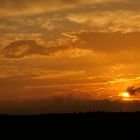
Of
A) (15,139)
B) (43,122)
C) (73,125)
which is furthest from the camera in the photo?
(43,122)

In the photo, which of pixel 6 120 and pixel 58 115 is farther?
pixel 58 115

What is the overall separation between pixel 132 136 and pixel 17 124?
20742 mm

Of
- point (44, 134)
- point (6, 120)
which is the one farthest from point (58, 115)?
point (44, 134)

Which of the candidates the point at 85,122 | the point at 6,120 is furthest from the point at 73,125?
the point at 6,120

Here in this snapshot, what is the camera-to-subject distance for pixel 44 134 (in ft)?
257

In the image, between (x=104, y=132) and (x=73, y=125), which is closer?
(x=104, y=132)

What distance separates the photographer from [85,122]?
88.8m

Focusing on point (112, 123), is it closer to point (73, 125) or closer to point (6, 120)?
point (73, 125)

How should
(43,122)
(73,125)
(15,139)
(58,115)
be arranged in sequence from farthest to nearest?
(58,115) < (43,122) < (73,125) < (15,139)

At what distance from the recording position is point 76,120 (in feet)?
304

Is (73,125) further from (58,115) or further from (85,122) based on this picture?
(58,115)

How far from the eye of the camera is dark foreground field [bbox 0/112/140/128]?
8700 centimetres

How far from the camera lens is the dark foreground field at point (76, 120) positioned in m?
87.0

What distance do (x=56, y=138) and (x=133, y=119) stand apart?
859 inches
